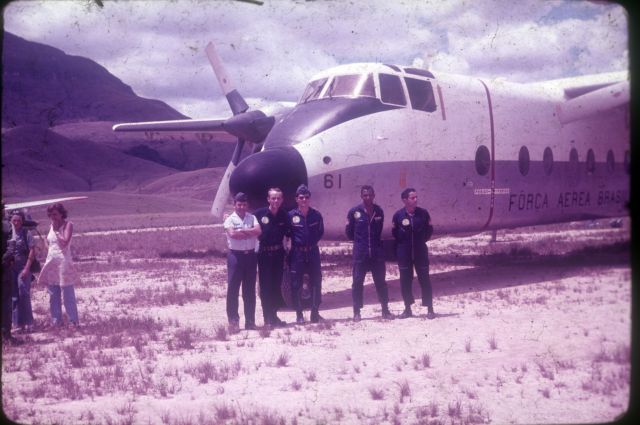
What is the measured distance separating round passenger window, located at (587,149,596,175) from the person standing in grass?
39.1 feet

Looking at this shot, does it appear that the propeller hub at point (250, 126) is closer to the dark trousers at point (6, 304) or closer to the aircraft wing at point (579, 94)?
the aircraft wing at point (579, 94)

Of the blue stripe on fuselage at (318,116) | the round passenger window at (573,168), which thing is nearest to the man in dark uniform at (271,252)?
the blue stripe on fuselage at (318,116)

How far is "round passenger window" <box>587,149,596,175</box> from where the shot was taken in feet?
45.4

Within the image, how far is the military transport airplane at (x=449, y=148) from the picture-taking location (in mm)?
9914

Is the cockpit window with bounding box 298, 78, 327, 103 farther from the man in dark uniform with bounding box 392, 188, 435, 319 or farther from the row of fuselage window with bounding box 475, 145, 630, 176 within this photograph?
the row of fuselage window with bounding box 475, 145, 630, 176

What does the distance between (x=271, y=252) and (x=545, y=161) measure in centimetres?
747

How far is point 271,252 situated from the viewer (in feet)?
29.2

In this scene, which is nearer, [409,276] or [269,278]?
[269,278]

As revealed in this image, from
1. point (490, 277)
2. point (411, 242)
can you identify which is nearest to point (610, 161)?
point (490, 277)

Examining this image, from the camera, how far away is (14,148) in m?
138

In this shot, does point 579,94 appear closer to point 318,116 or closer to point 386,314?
point 318,116

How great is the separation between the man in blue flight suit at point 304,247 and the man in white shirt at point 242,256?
Answer: 1.93ft

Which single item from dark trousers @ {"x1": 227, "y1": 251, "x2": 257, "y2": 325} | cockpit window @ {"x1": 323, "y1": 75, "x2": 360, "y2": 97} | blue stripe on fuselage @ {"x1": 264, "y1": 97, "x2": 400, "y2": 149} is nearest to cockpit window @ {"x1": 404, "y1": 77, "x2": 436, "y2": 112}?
blue stripe on fuselage @ {"x1": 264, "y1": 97, "x2": 400, "y2": 149}

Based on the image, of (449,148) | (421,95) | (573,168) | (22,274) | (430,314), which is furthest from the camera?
(573,168)
